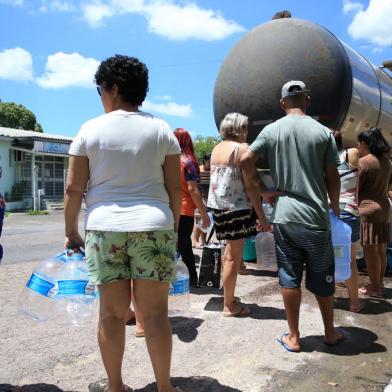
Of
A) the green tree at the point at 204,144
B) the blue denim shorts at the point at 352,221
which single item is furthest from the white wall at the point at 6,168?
the green tree at the point at 204,144

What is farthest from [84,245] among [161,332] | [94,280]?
[161,332]

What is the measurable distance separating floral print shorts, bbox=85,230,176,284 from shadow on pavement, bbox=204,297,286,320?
1968 millimetres

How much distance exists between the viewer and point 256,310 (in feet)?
14.2

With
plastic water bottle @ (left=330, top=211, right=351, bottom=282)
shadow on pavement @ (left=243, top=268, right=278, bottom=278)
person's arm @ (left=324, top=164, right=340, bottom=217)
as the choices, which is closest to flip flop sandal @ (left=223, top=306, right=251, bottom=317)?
plastic water bottle @ (left=330, top=211, right=351, bottom=282)

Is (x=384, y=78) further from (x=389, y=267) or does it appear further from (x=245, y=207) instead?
(x=245, y=207)

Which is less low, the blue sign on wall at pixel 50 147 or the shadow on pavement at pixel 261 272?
the blue sign on wall at pixel 50 147

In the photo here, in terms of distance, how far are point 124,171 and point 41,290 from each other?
38.5 inches

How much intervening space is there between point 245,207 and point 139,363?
1.66 metres

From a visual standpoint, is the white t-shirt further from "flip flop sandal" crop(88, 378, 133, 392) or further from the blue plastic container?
the blue plastic container

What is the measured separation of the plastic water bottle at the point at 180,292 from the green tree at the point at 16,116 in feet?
118

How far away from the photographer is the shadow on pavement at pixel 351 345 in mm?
3363

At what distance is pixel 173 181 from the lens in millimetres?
2561

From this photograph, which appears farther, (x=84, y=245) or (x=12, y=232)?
(x=12, y=232)

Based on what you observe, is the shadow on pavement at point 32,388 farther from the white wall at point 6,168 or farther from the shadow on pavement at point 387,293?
the white wall at point 6,168
